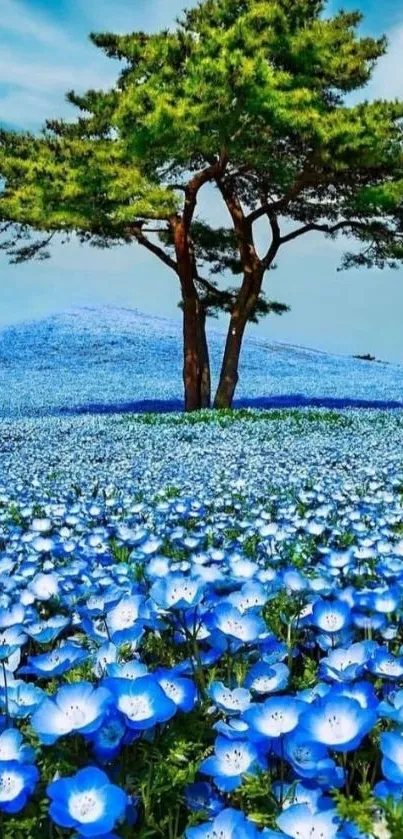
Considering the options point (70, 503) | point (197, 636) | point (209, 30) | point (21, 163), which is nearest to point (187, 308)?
point (21, 163)

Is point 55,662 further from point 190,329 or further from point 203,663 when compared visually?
point 190,329

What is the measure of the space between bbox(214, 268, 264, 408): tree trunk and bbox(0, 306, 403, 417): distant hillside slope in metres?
3.59

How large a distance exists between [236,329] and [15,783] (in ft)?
60.6

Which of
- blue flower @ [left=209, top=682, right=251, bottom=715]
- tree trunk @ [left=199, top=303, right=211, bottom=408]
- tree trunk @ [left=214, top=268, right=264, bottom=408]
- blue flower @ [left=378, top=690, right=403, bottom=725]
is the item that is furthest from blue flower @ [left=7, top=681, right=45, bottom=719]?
tree trunk @ [left=199, top=303, right=211, bottom=408]

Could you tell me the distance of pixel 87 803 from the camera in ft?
4.88

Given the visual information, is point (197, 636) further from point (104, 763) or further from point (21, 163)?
point (21, 163)

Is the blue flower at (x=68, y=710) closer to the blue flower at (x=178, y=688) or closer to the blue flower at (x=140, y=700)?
the blue flower at (x=140, y=700)

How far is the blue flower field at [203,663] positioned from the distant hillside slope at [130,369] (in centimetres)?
1643

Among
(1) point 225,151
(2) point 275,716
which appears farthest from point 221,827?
(1) point 225,151

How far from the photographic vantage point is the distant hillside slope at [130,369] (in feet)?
82.0

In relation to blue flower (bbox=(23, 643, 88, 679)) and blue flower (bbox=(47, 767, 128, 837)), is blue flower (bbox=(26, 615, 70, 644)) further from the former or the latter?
blue flower (bbox=(47, 767, 128, 837))

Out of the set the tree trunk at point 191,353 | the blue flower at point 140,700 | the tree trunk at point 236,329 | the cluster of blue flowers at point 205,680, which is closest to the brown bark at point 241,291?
the tree trunk at point 236,329

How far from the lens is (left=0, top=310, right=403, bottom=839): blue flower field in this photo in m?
1.63

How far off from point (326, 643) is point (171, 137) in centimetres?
1464
